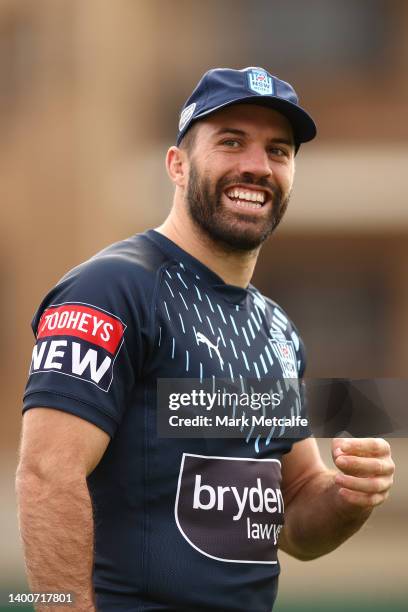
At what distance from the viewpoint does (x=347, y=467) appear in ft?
10.2

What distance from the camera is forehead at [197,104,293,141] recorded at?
11.1 feet

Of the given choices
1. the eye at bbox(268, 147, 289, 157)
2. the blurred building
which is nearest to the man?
the eye at bbox(268, 147, 289, 157)

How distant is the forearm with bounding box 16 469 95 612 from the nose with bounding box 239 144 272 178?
3.29 feet

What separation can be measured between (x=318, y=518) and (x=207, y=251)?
0.85 m

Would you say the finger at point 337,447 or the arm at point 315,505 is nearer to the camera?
the finger at point 337,447

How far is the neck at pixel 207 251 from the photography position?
3373 mm

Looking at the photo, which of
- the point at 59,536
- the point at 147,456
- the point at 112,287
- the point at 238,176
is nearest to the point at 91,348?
the point at 112,287

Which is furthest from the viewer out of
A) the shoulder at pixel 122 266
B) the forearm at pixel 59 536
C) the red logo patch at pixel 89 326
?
the shoulder at pixel 122 266

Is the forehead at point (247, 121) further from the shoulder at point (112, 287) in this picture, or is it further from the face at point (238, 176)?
the shoulder at point (112, 287)

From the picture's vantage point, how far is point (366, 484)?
3.18 meters

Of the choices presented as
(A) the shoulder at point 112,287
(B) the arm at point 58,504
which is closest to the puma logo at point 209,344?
(A) the shoulder at point 112,287

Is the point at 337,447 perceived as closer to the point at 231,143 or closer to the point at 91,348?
the point at 91,348

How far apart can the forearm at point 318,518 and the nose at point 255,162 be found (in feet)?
2.99

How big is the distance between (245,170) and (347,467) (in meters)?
0.85
